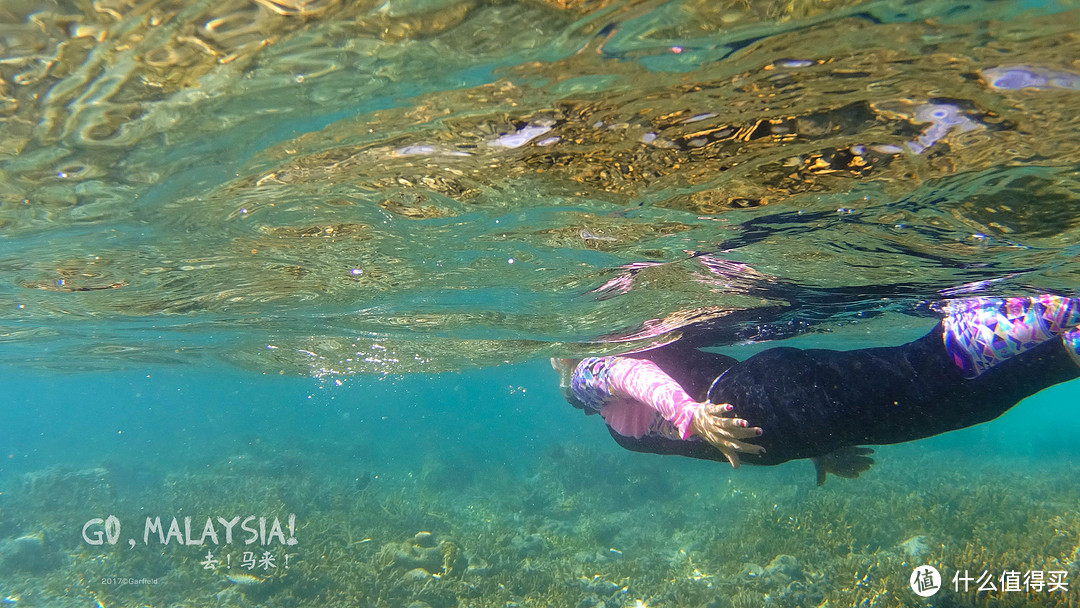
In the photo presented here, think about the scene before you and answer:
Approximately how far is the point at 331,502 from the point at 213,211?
21.4 m

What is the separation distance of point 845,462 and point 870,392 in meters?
3.00

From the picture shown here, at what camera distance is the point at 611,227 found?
24.7 ft

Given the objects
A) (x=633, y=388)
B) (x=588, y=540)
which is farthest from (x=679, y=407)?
(x=588, y=540)

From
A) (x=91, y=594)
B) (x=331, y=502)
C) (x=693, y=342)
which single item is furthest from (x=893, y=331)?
(x=91, y=594)

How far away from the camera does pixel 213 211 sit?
7445 mm

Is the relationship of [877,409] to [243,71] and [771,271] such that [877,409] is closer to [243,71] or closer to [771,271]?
[771,271]

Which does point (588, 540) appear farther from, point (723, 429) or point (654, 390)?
point (723, 429)

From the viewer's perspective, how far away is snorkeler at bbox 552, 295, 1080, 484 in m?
4.83

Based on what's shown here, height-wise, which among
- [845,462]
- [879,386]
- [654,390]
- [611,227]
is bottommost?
[845,462]

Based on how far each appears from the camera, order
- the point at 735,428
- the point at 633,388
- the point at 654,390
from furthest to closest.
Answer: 1. the point at 633,388
2. the point at 654,390
3. the point at 735,428

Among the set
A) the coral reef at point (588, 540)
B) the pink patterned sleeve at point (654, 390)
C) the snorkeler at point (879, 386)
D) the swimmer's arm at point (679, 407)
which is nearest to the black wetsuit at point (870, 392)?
the snorkeler at point (879, 386)

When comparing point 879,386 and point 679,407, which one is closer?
point 879,386

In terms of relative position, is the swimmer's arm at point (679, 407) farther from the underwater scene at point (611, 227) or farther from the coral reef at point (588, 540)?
the coral reef at point (588, 540)

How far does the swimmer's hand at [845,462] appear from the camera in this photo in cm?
764
